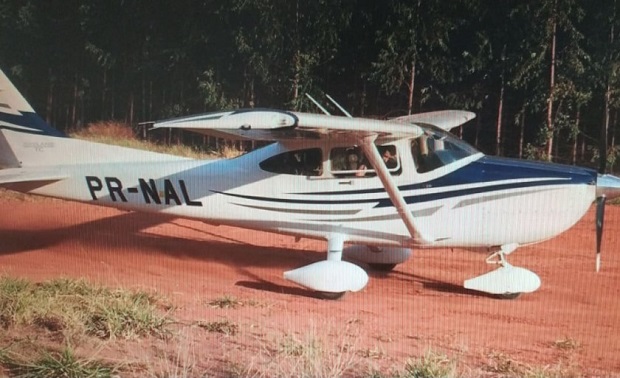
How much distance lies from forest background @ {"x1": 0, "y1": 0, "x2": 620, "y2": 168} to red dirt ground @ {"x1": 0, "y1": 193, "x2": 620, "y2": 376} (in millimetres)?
912

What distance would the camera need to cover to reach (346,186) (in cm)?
450

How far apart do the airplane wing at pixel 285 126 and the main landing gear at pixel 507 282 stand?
1068 mm

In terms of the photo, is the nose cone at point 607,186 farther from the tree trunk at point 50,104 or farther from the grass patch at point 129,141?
the tree trunk at point 50,104

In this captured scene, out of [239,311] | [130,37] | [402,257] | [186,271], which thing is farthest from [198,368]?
[402,257]

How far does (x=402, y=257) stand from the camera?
5.19 m

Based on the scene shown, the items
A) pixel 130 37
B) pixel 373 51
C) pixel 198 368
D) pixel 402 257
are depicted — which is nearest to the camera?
pixel 198 368

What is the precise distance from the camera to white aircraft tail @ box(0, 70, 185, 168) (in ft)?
12.8

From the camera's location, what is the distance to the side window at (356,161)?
174 inches

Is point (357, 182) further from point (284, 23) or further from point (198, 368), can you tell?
point (198, 368)

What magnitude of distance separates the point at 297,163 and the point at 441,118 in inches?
40.8

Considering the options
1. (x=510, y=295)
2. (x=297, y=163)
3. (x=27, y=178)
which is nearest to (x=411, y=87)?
(x=297, y=163)

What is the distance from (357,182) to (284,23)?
4.63 ft

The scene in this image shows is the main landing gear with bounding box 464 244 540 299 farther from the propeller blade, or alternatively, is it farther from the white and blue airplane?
the propeller blade

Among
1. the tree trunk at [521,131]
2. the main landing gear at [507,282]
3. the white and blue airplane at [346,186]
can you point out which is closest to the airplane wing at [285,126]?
the white and blue airplane at [346,186]
